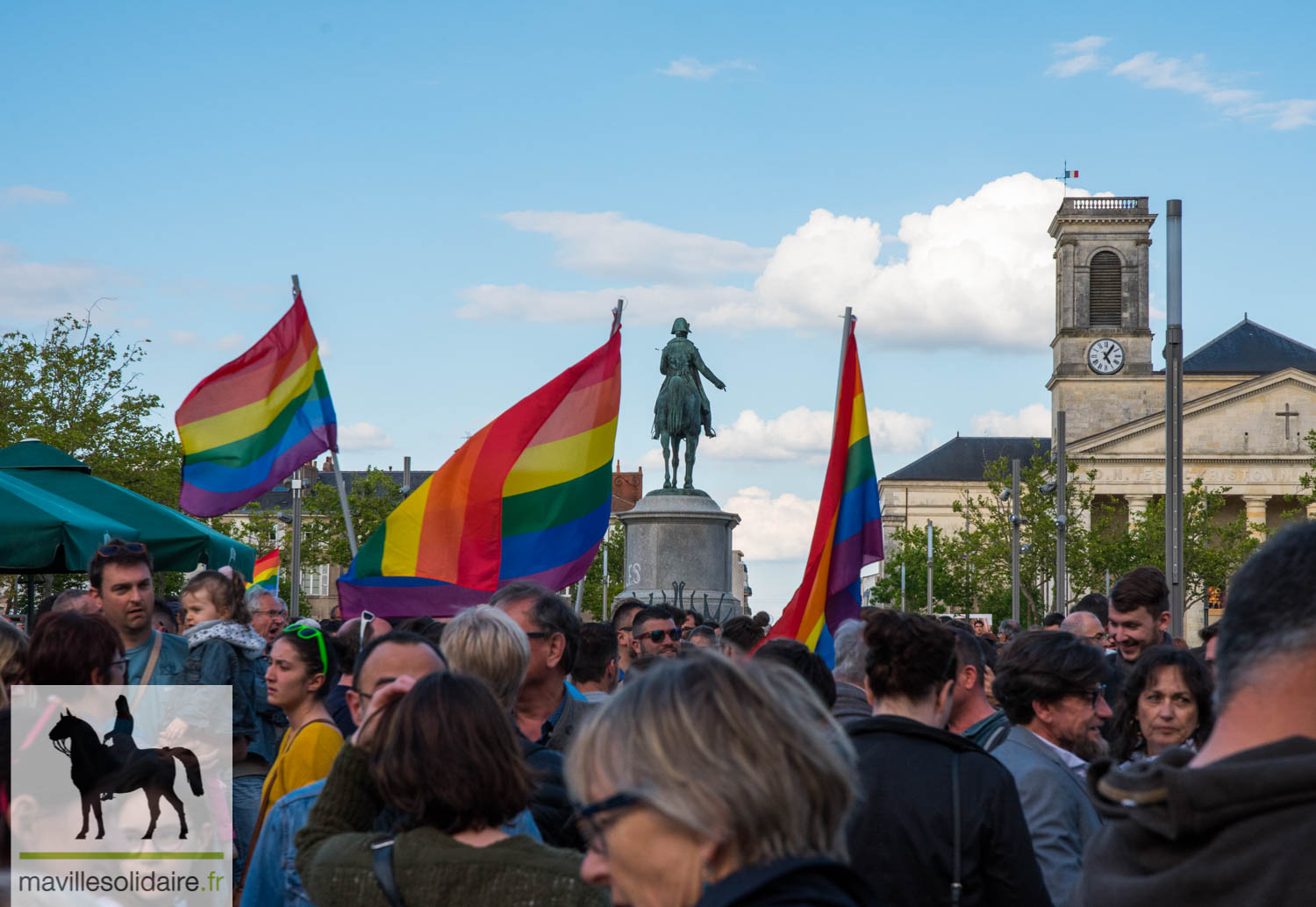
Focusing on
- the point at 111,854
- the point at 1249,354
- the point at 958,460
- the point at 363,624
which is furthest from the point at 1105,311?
the point at 111,854

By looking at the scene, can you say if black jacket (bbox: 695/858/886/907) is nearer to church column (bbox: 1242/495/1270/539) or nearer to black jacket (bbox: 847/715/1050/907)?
black jacket (bbox: 847/715/1050/907)

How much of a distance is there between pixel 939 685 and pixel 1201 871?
242 cm

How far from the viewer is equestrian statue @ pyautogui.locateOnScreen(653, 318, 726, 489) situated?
968 inches

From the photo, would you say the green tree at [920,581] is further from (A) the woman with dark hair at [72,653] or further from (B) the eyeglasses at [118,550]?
(A) the woman with dark hair at [72,653]

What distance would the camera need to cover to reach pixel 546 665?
5512 millimetres

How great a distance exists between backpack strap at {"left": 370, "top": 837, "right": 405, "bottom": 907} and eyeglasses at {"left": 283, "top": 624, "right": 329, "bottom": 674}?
82.4 inches

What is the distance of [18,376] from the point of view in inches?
1380

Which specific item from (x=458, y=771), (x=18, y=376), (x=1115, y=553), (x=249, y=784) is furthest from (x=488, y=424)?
→ (x=1115, y=553)

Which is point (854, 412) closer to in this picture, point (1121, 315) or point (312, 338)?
point (312, 338)

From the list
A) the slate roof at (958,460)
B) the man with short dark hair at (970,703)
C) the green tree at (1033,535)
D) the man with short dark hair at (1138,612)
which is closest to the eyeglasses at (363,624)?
the man with short dark hair at (970,703)

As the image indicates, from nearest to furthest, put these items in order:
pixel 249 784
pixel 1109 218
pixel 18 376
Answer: pixel 249 784 < pixel 18 376 < pixel 1109 218

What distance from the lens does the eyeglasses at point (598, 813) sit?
212 cm

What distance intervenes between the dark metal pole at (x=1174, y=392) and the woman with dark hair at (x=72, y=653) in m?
8.19

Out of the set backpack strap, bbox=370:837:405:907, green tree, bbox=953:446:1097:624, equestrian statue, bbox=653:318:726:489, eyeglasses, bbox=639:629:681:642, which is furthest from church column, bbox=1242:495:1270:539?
backpack strap, bbox=370:837:405:907
